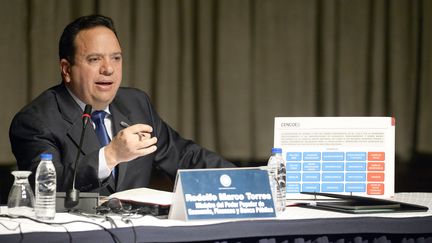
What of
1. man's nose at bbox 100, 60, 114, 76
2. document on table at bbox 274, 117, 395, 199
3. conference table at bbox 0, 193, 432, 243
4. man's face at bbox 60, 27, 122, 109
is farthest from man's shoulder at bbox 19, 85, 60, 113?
document on table at bbox 274, 117, 395, 199

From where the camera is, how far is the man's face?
9.30 ft

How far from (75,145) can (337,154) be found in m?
0.92

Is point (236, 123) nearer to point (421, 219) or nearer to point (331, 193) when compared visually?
point (331, 193)

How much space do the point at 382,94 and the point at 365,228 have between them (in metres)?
3.33

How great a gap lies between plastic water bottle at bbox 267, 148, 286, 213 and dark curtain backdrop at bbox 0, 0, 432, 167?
8.51 ft

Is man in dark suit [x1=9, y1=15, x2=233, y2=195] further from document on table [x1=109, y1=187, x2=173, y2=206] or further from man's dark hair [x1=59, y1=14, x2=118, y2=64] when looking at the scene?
document on table [x1=109, y1=187, x2=173, y2=206]

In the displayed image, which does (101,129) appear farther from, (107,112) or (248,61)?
(248,61)

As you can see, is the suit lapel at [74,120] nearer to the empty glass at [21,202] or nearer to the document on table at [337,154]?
the empty glass at [21,202]

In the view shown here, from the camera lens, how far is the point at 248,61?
5.21 metres

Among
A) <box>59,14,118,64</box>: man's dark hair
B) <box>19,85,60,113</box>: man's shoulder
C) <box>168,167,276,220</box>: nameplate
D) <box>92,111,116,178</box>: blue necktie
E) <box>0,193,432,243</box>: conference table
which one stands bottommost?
<box>0,193,432,243</box>: conference table

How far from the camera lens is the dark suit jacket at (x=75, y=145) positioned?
257 centimetres

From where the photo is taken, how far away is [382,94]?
214 inches

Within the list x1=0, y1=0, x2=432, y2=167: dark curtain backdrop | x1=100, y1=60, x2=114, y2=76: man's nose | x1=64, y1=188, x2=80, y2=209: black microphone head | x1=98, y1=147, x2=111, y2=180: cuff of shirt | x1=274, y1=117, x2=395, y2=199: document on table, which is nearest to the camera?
x1=64, y1=188, x2=80, y2=209: black microphone head

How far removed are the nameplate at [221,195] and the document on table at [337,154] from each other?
0.46 meters
